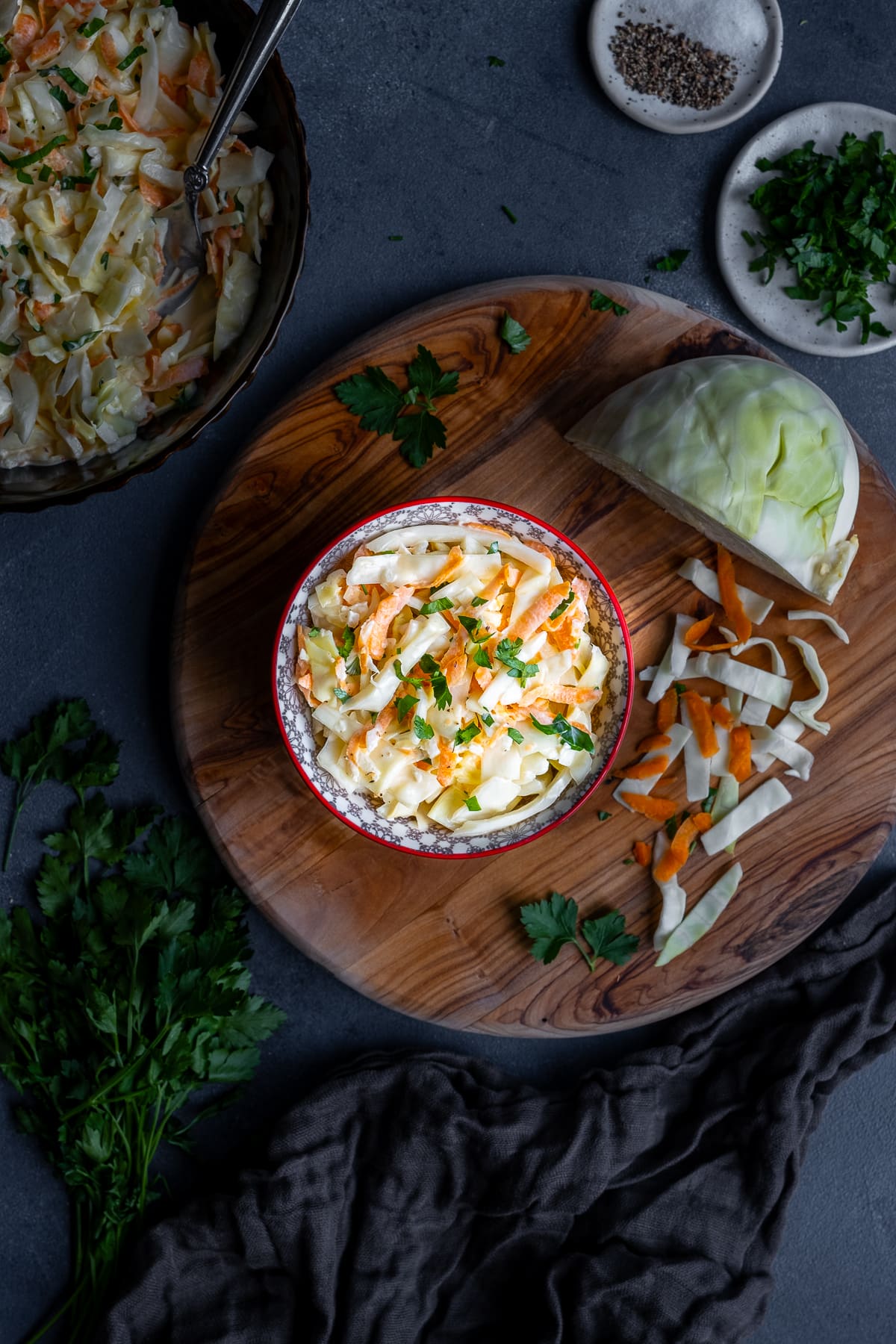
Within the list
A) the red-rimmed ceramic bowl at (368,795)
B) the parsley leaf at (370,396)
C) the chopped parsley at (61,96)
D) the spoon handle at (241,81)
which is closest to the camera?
the spoon handle at (241,81)

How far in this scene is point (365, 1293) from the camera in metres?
3.18

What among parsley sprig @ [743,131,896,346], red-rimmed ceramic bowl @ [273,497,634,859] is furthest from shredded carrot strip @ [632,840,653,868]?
parsley sprig @ [743,131,896,346]

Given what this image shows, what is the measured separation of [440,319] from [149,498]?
1015 millimetres

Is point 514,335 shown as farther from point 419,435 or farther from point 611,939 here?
point 611,939

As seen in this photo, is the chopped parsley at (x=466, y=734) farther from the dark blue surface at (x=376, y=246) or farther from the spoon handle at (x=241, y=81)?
the spoon handle at (x=241, y=81)

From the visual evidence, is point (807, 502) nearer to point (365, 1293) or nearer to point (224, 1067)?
point (224, 1067)

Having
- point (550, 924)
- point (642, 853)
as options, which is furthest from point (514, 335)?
point (550, 924)

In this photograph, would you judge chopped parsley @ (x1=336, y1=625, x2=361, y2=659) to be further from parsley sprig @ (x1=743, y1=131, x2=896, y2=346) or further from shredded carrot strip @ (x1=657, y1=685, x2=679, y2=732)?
parsley sprig @ (x1=743, y1=131, x2=896, y2=346)

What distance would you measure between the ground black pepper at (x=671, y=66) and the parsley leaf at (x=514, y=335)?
2.96 feet

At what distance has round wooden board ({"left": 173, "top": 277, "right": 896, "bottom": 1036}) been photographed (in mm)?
3004

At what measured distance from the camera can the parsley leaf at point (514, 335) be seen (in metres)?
2.97

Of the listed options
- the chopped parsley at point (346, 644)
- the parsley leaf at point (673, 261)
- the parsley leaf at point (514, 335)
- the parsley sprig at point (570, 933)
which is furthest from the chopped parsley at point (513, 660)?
the parsley leaf at point (673, 261)

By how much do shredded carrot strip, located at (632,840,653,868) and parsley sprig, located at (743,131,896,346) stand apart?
5.45ft

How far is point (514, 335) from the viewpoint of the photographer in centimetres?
297
